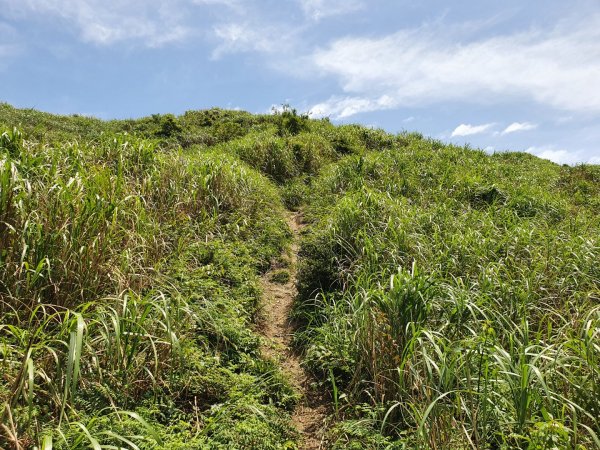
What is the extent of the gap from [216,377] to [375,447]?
1.32 metres

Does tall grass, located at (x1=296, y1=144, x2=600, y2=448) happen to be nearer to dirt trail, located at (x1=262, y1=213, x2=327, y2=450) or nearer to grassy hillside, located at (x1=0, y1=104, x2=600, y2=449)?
grassy hillside, located at (x1=0, y1=104, x2=600, y2=449)

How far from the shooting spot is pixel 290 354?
394 centimetres

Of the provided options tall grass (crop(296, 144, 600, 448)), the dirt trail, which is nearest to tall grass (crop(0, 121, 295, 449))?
the dirt trail

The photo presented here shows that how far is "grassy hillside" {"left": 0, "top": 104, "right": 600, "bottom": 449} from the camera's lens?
2250mm

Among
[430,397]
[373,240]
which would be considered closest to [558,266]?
[373,240]

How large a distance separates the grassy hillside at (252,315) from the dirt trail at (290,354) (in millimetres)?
121

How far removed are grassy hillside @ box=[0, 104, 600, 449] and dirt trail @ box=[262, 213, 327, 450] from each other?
0.12m

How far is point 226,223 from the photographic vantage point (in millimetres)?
6219

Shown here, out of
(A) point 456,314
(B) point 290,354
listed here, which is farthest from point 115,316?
(A) point 456,314

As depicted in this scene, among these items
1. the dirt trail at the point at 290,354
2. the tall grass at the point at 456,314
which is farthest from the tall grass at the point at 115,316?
the tall grass at the point at 456,314

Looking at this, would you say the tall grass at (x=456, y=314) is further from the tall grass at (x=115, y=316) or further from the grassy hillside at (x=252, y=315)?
the tall grass at (x=115, y=316)

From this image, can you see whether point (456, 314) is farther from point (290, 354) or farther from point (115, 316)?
point (115, 316)

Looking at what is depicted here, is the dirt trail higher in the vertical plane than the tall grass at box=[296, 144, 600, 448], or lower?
lower

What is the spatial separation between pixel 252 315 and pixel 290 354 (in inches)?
27.1
